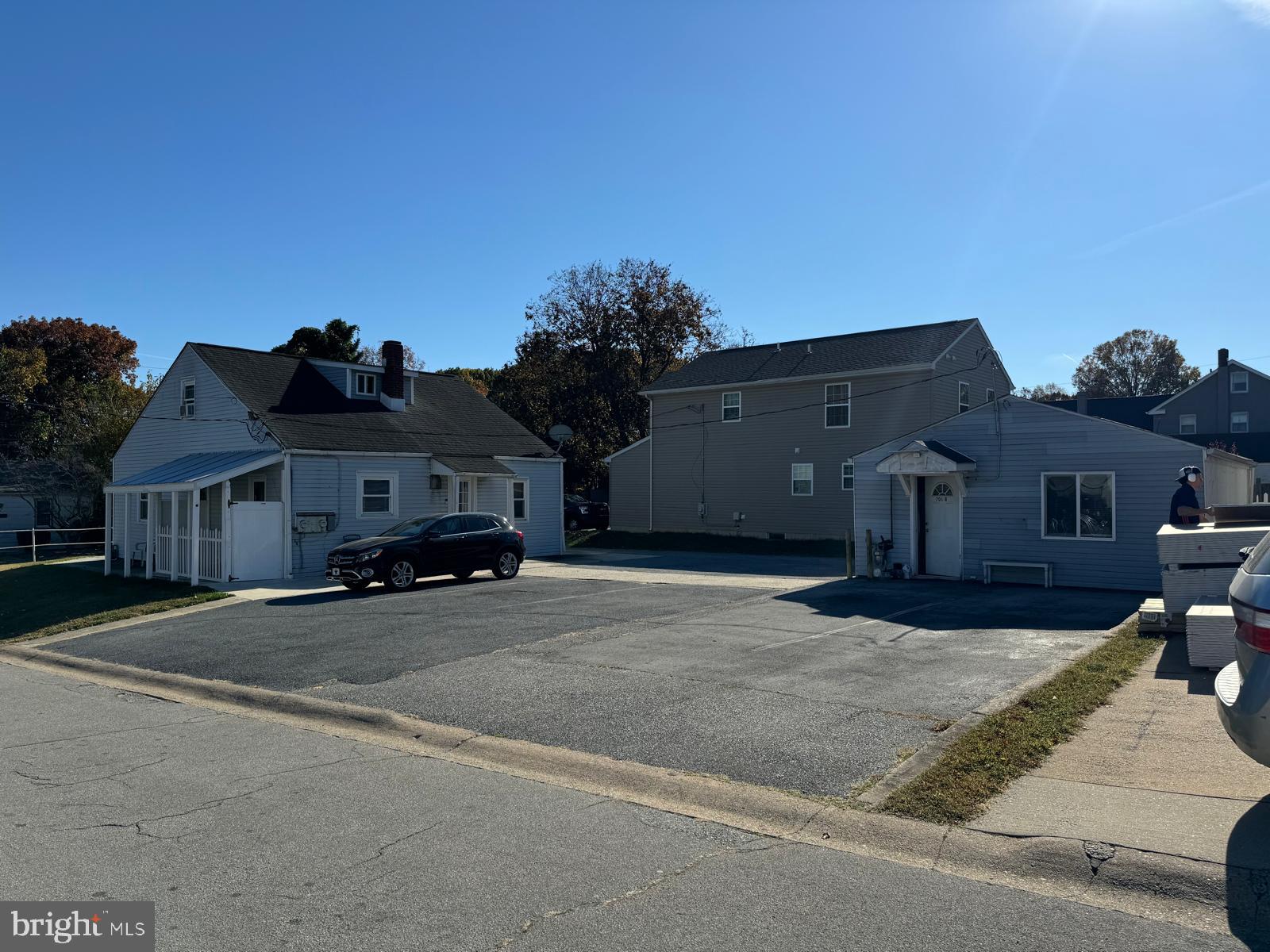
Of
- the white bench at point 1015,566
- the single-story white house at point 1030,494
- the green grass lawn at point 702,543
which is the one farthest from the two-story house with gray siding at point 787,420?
the white bench at point 1015,566

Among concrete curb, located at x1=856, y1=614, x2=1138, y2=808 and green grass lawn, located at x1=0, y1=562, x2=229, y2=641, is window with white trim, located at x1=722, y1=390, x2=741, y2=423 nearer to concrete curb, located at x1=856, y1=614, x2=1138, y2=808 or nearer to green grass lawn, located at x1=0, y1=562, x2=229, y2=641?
green grass lawn, located at x1=0, y1=562, x2=229, y2=641

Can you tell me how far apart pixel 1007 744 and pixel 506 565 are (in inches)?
615

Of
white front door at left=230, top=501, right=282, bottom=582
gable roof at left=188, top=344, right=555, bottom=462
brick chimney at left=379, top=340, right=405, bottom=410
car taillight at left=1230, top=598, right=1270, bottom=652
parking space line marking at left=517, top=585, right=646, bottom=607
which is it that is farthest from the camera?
brick chimney at left=379, top=340, right=405, bottom=410

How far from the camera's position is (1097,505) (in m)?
17.6

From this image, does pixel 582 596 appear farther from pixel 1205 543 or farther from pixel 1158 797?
pixel 1158 797

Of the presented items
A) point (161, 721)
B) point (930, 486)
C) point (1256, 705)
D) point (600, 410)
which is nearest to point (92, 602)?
point (161, 721)

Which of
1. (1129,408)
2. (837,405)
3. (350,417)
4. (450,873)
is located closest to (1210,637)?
(450,873)

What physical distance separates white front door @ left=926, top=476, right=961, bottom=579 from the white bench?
1.91ft

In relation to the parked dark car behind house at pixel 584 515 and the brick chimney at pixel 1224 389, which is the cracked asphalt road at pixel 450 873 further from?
the brick chimney at pixel 1224 389

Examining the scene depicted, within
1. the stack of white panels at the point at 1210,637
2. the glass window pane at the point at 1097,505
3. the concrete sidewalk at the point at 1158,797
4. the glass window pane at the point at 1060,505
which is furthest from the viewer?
the glass window pane at the point at 1060,505

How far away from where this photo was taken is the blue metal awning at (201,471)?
21828mm

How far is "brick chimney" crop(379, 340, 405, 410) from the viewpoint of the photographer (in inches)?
1128

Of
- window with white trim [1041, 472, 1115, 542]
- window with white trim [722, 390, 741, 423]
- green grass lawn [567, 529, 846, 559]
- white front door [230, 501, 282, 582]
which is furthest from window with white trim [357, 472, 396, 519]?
window with white trim [1041, 472, 1115, 542]

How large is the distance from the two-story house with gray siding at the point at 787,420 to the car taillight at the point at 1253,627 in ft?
78.8
